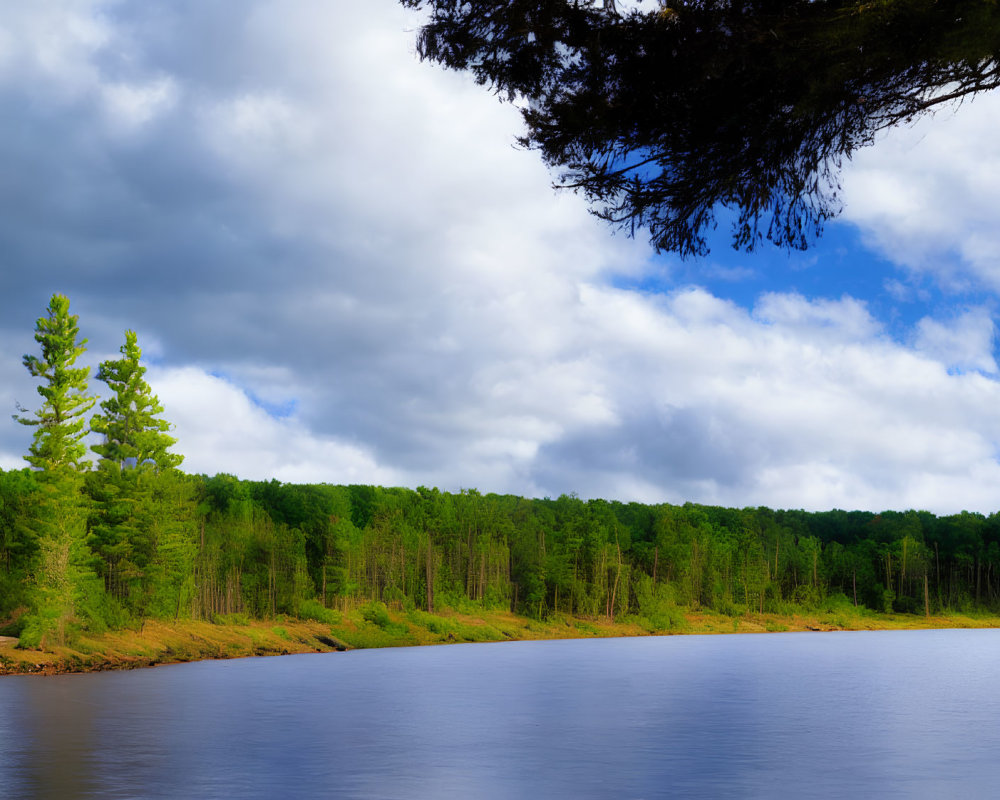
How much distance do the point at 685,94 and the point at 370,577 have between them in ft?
324

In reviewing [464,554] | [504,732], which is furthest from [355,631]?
[504,732]

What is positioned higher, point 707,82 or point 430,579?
point 707,82

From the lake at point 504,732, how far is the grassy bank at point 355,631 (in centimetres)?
518

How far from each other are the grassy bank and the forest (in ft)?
4.39

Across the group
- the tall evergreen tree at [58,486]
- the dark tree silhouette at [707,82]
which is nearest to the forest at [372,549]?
the tall evergreen tree at [58,486]

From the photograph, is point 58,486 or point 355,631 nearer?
point 58,486

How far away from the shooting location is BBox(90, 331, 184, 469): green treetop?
268ft

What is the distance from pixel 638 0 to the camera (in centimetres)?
1539

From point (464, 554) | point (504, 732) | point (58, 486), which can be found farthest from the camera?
point (464, 554)

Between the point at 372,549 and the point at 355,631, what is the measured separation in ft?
43.8

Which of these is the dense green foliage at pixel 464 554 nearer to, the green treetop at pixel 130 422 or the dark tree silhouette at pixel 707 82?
the green treetop at pixel 130 422

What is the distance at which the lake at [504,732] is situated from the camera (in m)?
23.1

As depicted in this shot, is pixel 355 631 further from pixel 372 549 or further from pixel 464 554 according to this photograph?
pixel 464 554

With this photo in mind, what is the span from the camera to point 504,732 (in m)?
34.0
